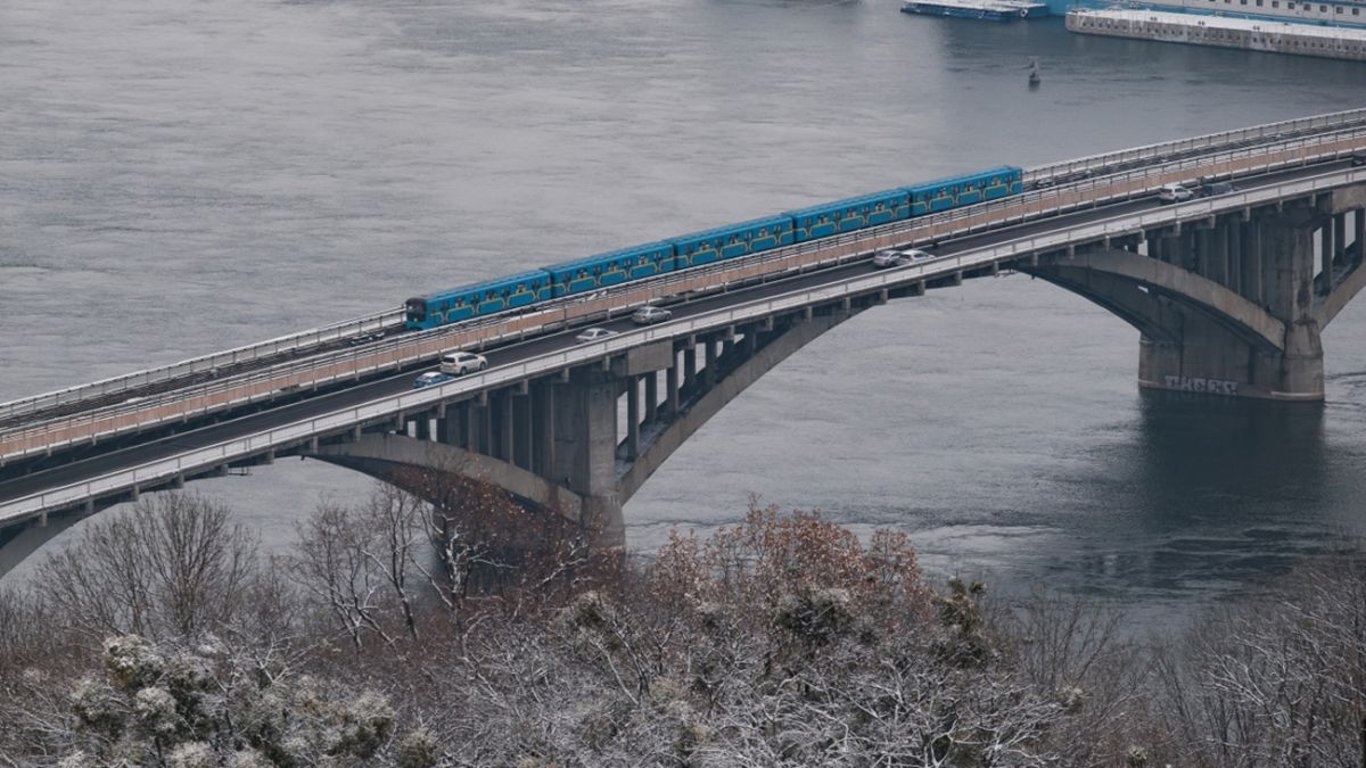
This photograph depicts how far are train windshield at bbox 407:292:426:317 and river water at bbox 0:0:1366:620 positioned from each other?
529 cm

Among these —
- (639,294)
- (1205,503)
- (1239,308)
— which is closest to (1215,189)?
(1239,308)

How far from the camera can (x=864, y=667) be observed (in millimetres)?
46188

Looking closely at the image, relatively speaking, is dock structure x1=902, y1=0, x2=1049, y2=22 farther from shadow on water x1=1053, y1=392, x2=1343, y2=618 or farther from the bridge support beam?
shadow on water x1=1053, y1=392, x2=1343, y2=618

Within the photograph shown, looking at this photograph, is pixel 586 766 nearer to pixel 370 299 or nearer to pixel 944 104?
pixel 370 299

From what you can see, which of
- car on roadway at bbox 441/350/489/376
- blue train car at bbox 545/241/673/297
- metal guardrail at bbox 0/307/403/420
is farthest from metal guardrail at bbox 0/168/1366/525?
metal guardrail at bbox 0/307/403/420

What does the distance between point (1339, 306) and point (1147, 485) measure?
1576 centimetres

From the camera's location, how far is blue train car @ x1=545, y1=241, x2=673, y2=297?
8775cm

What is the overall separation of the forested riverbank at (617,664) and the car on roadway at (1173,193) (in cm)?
2850

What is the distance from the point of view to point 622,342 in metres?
83.6

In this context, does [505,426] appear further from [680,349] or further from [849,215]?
[849,215]

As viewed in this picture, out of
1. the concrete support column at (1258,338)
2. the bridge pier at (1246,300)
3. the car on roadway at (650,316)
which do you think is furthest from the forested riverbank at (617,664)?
the concrete support column at (1258,338)

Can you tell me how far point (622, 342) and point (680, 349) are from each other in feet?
11.0

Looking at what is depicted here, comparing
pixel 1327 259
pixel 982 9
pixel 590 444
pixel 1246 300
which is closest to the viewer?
pixel 590 444

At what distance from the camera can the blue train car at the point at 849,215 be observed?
312 feet
